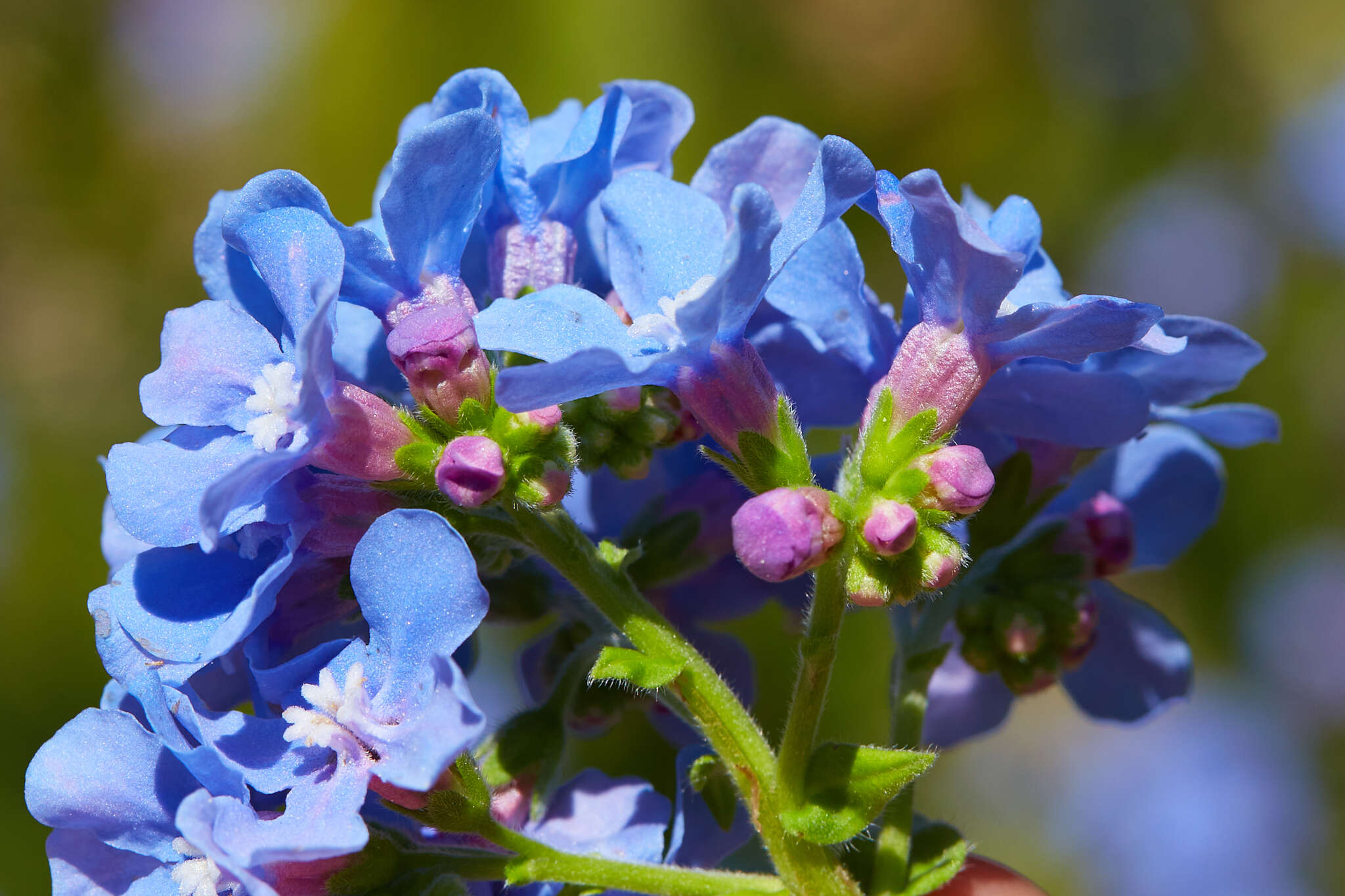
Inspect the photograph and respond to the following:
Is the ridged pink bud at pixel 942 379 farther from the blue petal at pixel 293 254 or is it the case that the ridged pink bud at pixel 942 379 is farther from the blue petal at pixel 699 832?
Answer: the blue petal at pixel 293 254

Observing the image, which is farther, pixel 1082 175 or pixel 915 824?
pixel 1082 175

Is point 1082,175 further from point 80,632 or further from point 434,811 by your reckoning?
point 434,811

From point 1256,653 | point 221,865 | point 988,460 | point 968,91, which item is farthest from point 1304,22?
point 221,865

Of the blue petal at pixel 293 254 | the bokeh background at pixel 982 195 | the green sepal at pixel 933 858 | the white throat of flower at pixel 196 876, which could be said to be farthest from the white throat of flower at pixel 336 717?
the bokeh background at pixel 982 195

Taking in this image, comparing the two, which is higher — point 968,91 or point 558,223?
point 558,223

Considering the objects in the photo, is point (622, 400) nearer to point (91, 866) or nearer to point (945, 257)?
point (945, 257)

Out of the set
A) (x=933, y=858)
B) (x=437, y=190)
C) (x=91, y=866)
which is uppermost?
(x=437, y=190)

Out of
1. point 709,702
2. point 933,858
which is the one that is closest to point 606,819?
point 709,702
